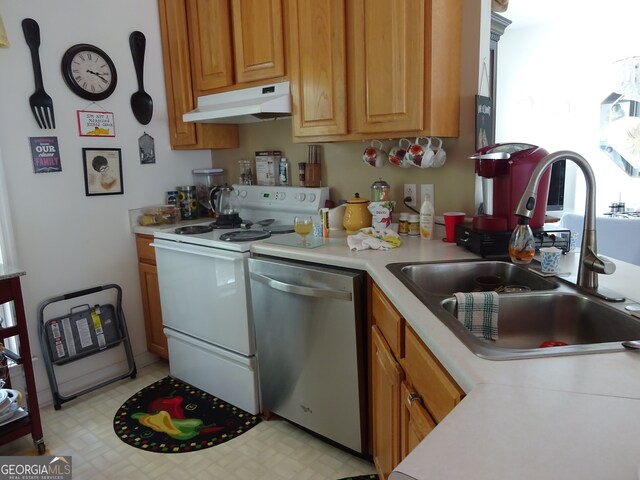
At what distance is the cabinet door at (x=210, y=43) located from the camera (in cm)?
259

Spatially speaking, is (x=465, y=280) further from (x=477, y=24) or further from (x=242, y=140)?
(x=242, y=140)

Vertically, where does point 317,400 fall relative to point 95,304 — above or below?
below

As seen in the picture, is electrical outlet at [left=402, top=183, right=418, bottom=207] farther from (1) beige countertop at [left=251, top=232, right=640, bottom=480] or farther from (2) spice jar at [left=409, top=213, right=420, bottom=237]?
(1) beige countertop at [left=251, top=232, right=640, bottom=480]

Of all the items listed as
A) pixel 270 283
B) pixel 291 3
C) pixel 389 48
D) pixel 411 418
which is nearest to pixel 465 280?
pixel 411 418

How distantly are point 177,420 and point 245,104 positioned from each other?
1.71 m

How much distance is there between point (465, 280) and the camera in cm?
167

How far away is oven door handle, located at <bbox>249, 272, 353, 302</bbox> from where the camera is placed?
1.81 meters

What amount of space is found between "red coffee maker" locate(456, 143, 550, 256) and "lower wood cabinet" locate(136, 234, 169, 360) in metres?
1.92

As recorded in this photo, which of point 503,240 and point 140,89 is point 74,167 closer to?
point 140,89

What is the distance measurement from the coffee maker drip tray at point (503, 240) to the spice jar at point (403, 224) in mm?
484

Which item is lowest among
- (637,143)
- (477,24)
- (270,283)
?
(270,283)

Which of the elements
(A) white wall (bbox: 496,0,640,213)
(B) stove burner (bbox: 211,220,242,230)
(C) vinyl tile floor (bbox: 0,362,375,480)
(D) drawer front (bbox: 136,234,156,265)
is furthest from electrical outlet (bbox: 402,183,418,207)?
(A) white wall (bbox: 496,0,640,213)

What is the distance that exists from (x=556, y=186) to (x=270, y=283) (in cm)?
242

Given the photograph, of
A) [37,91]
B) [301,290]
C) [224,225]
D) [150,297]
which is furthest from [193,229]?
[37,91]
